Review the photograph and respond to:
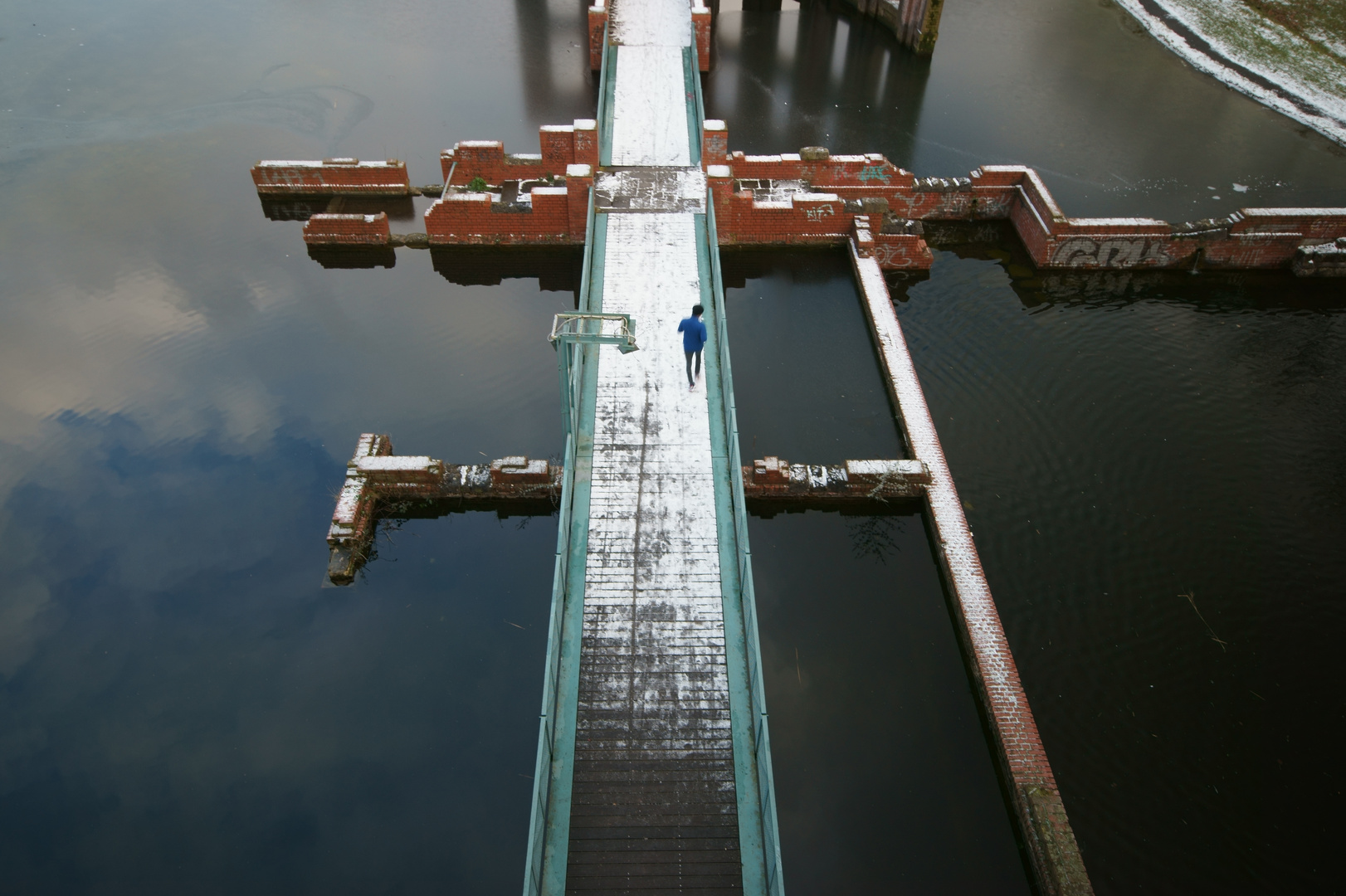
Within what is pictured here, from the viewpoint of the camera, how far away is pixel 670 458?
34.1 feet

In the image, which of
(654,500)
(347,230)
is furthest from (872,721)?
(347,230)

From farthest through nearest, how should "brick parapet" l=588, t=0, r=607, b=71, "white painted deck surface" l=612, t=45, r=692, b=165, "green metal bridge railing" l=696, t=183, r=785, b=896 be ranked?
"brick parapet" l=588, t=0, r=607, b=71 → "white painted deck surface" l=612, t=45, r=692, b=165 → "green metal bridge railing" l=696, t=183, r=785, b=896

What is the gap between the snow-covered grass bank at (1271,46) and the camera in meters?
22.0

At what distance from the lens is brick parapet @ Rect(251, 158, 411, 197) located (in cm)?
1758

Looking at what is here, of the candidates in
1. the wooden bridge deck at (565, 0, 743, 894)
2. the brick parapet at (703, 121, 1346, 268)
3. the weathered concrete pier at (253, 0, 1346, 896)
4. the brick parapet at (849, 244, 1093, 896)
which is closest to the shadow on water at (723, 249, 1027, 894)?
the brick parapet at (849, 244, 1093, 896)

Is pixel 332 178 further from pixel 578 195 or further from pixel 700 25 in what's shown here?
pixel 700 25

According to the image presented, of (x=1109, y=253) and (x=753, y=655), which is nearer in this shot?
(x=753, y=655)

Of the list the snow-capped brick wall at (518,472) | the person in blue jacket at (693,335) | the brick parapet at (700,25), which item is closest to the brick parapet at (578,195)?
the person in blue jacket at (693,335)

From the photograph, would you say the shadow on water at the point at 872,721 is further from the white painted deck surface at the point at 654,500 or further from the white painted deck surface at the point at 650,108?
the white painted deck surface at the point at 650,108

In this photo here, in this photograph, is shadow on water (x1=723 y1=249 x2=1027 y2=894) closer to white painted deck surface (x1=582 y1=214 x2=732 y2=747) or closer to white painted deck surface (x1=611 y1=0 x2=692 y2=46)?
white painted deck surface (x1=582 y1=214 x2=732 y2=747)

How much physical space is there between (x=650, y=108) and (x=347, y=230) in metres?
7.21

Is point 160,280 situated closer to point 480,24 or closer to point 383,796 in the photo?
point 383,796

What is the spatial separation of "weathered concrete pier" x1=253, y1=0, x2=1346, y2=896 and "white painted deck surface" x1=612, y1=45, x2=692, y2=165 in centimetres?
7

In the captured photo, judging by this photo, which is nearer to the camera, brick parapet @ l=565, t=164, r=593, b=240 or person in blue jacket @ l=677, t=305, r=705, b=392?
person in blue jacket @ l=677, t=305, r=705, b=392
